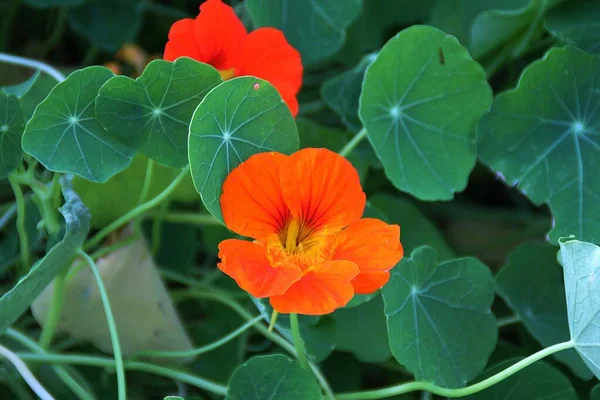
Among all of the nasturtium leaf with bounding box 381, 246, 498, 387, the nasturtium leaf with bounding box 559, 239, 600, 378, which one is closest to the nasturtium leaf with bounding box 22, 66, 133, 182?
the nasturtium leaf with bounding box 381, 246, 498, 387

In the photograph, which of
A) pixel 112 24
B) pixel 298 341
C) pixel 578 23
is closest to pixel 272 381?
pixel 298 341

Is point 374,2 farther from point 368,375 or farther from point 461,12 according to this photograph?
point 368,375

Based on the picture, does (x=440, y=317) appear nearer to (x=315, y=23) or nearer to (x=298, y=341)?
(x=298, y=341)

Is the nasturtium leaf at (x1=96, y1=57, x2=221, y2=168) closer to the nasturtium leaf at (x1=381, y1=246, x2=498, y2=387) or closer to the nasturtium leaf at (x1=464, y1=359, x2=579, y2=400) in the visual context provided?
the nasturtium leaf at (x1=381, y1=246, x2=498, y2=387)

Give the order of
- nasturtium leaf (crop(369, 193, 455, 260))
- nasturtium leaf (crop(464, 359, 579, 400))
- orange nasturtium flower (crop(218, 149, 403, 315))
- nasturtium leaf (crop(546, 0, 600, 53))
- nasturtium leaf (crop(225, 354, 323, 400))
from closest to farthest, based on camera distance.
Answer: orange nasturtium flower (crop(218, 149, 403, 315)) → nasturtium leaf (crop(225, 354, 323, 400)) → nasturtium leaf (crop(464, 359, 579, 400)) → nasturtium leaf (crop(546, 0, 600, 53)) → nasturtium leaf (crop(369, 193, 455, 260))

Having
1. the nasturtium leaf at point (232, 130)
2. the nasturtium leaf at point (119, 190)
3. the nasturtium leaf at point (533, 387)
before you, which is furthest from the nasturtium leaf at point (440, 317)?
the nasturtium leaf at point (119, 190)
